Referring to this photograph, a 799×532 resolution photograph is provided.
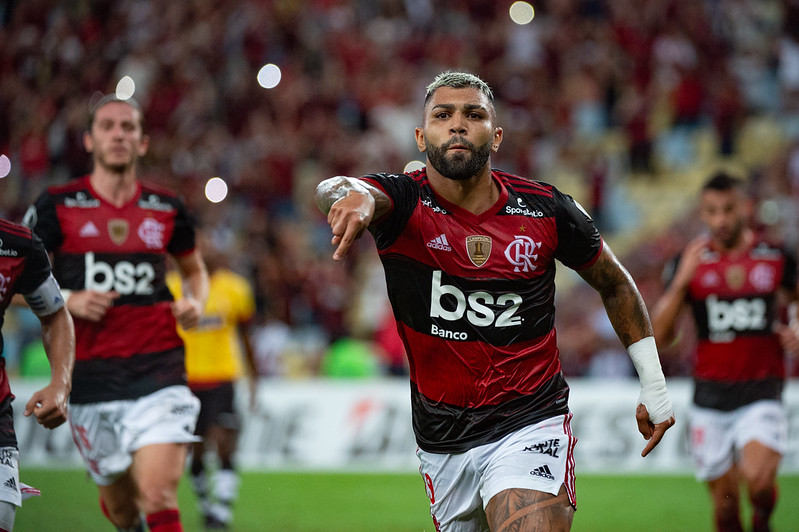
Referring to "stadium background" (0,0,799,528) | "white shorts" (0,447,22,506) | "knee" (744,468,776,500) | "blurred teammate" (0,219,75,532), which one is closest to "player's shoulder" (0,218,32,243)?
"blurred teammate" (0,219,75,532)

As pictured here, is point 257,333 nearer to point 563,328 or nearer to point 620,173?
point 563,328

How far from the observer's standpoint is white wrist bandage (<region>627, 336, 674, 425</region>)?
5.14 meters

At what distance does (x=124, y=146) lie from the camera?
715cm

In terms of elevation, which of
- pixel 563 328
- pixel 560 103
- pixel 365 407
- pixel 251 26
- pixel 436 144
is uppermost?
pixel 251 26

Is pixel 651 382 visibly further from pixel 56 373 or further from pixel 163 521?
pixel 163 521

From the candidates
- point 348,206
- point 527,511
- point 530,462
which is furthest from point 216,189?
point 348,206

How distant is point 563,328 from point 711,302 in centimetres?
867

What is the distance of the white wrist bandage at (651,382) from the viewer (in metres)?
5.14

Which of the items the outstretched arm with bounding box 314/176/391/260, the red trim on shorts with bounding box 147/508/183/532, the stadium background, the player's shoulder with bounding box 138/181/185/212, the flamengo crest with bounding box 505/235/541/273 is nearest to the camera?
the outstretched arm with bounding box 314/176/391/260

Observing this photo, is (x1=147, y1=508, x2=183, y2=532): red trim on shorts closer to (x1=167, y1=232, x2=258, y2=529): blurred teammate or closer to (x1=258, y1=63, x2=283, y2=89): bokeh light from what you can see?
(x1=167, y1=232, x2=258, y2=529): blurred teammate

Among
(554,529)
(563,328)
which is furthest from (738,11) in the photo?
(554,529)

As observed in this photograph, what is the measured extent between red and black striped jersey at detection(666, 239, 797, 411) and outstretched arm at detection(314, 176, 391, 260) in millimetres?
4565

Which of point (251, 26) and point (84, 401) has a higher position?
point (251, 26)

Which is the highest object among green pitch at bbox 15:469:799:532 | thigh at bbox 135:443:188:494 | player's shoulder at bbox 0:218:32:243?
player's shoulder at bbox 0:218:32:243
